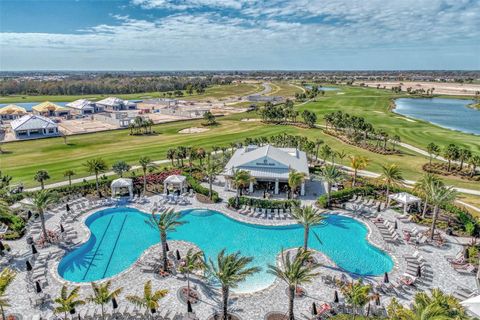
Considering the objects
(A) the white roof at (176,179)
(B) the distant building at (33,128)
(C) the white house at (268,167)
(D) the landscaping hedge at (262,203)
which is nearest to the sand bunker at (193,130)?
(B) the distant building at (33,128)

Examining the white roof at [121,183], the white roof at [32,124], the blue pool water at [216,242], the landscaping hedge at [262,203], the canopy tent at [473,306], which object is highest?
the white roof at [32,124]

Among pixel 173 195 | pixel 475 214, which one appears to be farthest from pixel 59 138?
pixel 475 214

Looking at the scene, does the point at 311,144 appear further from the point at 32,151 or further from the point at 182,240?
the point at 32,151

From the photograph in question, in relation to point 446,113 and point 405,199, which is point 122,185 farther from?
point 446,113

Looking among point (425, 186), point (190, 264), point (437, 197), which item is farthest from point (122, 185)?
point (437, 197)

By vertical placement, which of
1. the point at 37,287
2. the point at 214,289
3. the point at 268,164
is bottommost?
the point at 214,289

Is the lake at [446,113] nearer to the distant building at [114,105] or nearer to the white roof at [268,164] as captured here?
the white roof at [268,164]
